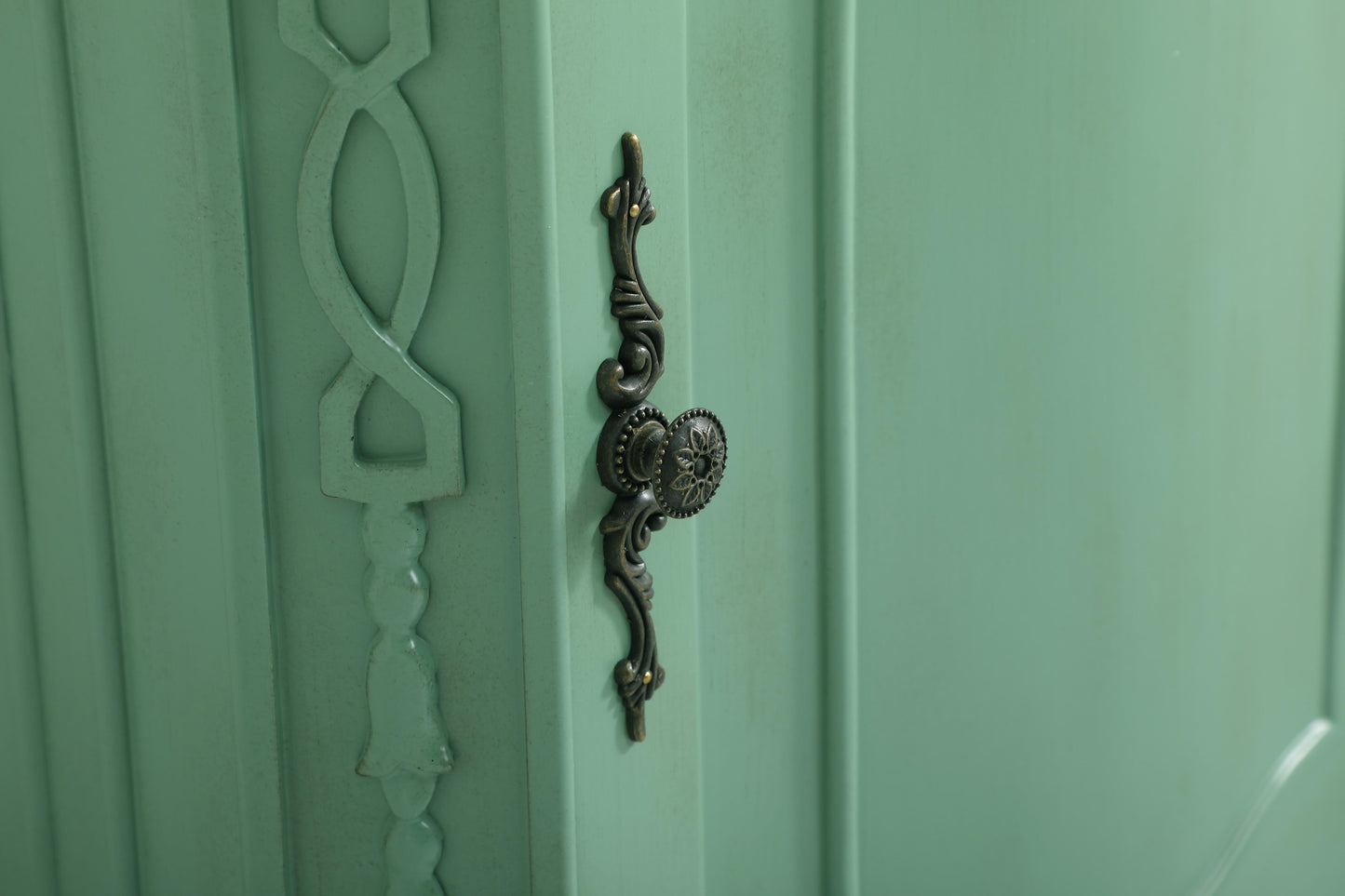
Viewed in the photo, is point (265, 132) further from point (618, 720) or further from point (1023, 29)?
point (1023, 29)

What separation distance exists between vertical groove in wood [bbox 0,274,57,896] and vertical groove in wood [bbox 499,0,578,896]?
1.13 feet

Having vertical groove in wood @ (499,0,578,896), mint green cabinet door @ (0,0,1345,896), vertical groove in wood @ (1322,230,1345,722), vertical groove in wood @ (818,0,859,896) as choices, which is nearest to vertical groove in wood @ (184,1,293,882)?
mint green cabinet door @ (0,0,1345,896)

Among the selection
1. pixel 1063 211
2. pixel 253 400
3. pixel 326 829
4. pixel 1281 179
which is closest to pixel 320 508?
pixel 253 400

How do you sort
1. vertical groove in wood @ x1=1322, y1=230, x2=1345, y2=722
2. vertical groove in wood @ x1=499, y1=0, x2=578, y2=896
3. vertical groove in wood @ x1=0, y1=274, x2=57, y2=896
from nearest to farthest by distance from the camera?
vertical groove in wood @ x1=499, y1=0, x2=578, y2=896 < vertical groove in wood @ x1=0, y1=274, x2=57, y2=896 < vertical groove in wood @ x1=1322, y1=230, x2=1345, y2=722

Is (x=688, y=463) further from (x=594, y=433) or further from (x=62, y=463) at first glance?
(x=62, y=463)

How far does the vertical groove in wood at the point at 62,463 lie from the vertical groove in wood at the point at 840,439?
440 millimetres

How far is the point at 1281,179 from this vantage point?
86 centimetres

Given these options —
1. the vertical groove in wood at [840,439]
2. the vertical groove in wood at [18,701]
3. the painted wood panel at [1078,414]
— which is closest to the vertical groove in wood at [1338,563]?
the painted wood panel at [1078,414]

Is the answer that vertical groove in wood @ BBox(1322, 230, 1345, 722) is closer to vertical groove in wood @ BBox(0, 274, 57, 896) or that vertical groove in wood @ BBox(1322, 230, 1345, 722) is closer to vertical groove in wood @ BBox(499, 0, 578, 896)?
vertical groove in wood @ BBox(499, 0, 578, 896)

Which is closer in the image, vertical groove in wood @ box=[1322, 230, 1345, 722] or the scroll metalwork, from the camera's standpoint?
the scroll metalwork

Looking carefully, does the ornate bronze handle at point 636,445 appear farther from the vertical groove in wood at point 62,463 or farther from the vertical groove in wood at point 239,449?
the vertical groove in wood at point 62,463

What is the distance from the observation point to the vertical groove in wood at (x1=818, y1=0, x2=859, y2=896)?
0.62 metres

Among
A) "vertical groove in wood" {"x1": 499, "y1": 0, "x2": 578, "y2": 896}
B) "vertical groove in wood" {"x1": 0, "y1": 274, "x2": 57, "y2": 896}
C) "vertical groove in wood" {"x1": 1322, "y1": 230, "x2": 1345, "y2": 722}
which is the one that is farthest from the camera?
"vertical groove in wood" {"x1": 1322, "y1": 230, "x2": 1345, "y2": 722}

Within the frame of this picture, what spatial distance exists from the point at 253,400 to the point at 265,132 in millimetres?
139
